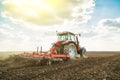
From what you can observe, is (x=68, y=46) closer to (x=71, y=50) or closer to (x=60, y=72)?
(x=71, y=50)

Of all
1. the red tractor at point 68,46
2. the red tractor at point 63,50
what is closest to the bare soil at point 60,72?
the red tractor at point 63,50

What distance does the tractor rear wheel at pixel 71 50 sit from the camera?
16141 millimetres

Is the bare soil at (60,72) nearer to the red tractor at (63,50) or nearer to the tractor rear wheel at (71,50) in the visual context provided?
the red tractor at (63,50)

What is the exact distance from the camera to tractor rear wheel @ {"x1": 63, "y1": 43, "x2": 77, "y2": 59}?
635 inches

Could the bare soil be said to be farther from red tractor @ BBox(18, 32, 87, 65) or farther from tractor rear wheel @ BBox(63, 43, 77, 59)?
tractor rear wheel @ BBox(63, 43, 77, 59)

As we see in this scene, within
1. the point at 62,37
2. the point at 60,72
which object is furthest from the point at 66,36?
Answer: the point at 60,72

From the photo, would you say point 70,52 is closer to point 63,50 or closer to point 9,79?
point 63,50

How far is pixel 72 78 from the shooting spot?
803 cm

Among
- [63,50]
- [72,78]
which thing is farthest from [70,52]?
[72,78]

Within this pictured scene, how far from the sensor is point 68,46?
644 inches

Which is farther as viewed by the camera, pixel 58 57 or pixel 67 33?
pixel 67 33

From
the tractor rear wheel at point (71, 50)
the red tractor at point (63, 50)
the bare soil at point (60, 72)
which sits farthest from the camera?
the tractor rear wheel at point (71, 50)

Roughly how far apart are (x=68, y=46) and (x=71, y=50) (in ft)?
2.85

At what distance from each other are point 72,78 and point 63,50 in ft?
26.6
